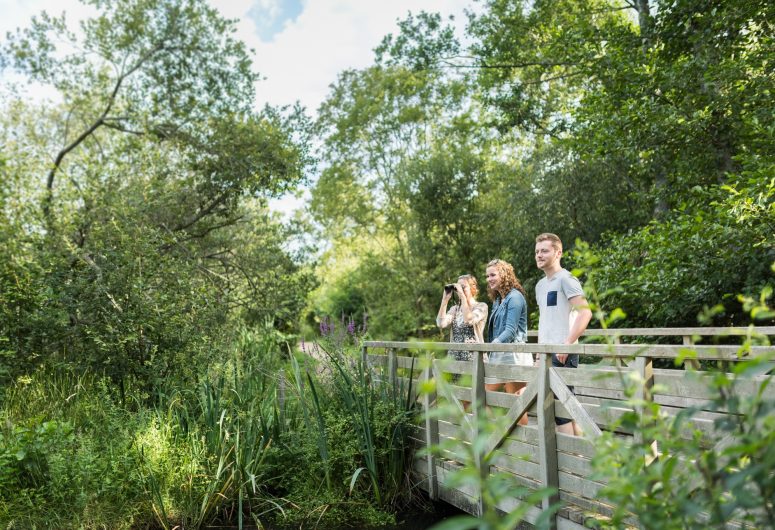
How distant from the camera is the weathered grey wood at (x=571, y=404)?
3872 millimetres

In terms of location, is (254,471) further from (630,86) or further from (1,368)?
(630,86)

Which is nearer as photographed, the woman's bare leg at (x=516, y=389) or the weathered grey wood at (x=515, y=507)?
the weathered grey wood at (x=515, y=507)

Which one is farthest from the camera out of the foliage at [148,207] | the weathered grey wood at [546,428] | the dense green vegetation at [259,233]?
the foliage at [148,207]

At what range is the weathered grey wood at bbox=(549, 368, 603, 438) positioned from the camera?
3.87 meters

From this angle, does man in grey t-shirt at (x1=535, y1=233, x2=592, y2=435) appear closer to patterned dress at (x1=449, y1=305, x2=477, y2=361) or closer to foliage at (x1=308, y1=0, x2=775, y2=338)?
foliage at (x1=308, y1=0, x2=775, y2=338)

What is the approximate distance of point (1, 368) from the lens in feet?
26.3

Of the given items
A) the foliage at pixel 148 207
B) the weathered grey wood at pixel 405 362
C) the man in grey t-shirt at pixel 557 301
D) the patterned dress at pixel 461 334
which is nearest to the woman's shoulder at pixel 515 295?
the man in grey t-shirt at pixel 557 301

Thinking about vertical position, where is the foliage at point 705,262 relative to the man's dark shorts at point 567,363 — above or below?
above

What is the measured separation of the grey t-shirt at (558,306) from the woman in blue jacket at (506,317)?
1.79 feet

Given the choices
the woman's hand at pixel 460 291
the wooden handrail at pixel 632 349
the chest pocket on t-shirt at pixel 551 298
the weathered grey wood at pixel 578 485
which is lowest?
the weathered grey wood at pixel 578 485

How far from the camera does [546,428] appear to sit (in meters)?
4.37

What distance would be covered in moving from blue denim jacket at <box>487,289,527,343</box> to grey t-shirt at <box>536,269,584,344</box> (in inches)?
21.7

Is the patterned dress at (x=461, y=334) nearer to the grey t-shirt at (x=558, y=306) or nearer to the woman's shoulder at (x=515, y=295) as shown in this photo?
the woman's shoulder at (x=515, y=295)

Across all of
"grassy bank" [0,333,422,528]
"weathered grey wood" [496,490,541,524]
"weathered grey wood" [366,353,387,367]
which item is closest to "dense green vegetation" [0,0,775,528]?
"grassy bank" [0,333,422,528]
